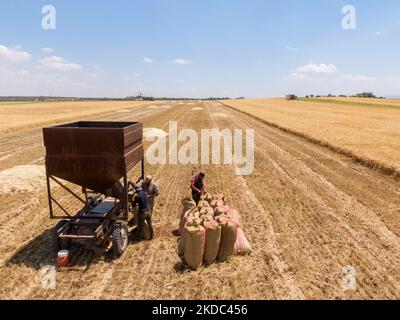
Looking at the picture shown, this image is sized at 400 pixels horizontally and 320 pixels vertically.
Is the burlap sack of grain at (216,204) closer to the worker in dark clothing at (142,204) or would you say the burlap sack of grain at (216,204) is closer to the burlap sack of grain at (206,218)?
the burlap sack of grain at (206,218)

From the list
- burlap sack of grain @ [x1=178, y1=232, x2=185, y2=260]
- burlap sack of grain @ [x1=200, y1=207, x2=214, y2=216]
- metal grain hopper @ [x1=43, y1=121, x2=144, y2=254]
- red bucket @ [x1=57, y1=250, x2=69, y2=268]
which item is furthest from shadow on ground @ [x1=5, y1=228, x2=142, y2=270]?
burlap sack of grain @ [x1=200, y1=207, x2=214, y2=216]

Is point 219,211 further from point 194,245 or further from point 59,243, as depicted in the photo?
point 59,243

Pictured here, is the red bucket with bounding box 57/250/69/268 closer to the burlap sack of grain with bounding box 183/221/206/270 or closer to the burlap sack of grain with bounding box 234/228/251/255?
the burlap sack of grain with bounding box 183/221/206/270

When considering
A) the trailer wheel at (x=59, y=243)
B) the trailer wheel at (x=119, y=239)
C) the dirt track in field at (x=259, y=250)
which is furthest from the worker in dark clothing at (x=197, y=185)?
the trailer wheel at (x=59, y=243)

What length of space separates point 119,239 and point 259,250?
12.4ft

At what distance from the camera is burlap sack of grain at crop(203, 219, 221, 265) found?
24.3 ft

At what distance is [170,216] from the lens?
10.6 meters

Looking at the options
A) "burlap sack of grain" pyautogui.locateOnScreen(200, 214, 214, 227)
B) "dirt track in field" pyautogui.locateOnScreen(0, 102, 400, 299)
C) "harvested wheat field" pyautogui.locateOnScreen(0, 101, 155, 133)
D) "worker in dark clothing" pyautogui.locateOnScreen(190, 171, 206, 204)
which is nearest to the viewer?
"dirt track in field" pyautogui.locateOnScreen(0, 102, 400, 299)

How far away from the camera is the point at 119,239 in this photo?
7.87m

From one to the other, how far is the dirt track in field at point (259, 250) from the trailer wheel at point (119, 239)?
26 cm

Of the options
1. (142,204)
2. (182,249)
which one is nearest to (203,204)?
(182,249)

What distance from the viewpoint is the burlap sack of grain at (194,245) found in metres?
7.23

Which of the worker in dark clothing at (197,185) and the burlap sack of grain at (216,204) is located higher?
the worker in dark clothing at (197,185)
